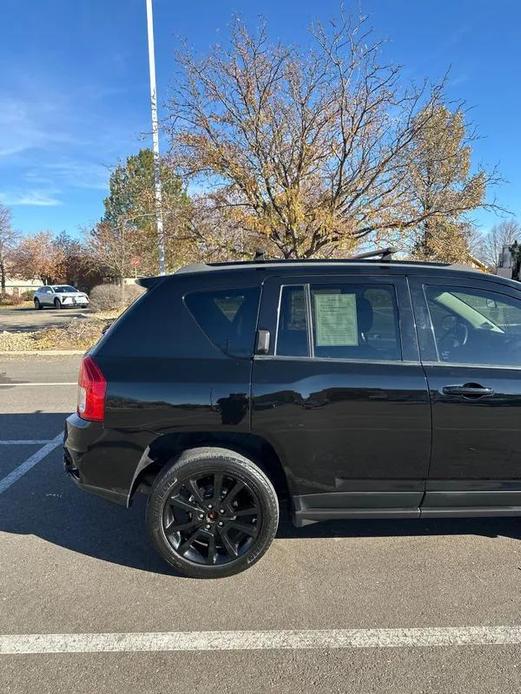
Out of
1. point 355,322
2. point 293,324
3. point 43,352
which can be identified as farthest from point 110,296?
point 355,322

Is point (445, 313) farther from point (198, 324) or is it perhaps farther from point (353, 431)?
point (198, 324)

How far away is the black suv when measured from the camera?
9.24ft

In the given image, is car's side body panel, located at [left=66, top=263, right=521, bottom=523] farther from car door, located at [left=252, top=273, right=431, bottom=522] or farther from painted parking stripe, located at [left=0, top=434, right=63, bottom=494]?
painted parking stripe, located at [left=0, top=434, right=63, bottom=494]

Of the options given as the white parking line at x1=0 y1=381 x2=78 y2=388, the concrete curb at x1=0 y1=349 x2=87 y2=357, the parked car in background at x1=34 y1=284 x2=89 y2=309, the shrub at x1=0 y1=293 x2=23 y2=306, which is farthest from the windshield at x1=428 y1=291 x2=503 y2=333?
the shrub at x1=0 y1=293 x2=23 y2=306

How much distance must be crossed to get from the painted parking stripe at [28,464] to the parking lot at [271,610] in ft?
1.59

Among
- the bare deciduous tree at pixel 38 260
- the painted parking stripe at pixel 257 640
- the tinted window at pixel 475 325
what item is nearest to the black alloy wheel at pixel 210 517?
the painted parking stripe at pixel 257 640

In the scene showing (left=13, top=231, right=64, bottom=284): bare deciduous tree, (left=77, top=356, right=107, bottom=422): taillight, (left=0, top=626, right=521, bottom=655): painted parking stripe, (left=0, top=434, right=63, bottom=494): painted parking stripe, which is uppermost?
(left=13, top=231, right=64, bottom=284): bare deciduous tree

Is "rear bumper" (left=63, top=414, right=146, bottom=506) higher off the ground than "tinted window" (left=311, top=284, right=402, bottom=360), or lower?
lower

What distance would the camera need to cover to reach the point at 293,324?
2961 millimetres

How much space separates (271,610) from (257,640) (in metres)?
0.23

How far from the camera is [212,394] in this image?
281 centimetres

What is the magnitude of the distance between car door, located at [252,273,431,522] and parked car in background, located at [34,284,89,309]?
34.2m

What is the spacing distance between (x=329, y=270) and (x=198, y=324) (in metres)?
0.88

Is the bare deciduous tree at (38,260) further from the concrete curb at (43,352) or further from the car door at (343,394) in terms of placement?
the car door at (343,394)
